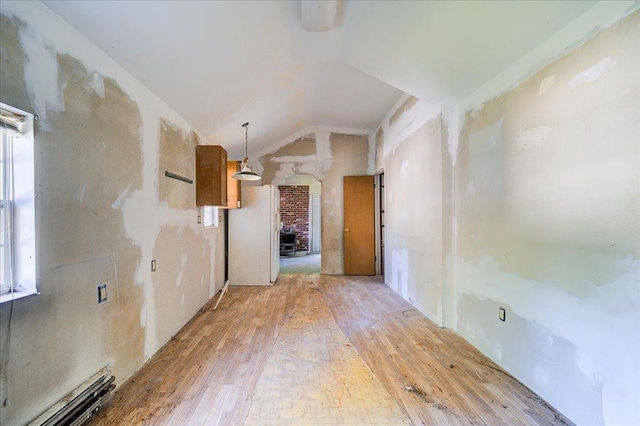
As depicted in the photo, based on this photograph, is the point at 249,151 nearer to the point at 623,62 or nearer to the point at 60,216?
the point at 60,216

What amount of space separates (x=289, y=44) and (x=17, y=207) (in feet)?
7.54

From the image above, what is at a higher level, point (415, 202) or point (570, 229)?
point (415, 202)

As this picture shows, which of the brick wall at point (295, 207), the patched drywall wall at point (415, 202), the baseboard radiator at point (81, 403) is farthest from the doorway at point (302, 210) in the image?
the baseboard radiator at point (81, 403)

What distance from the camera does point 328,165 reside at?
586 cm

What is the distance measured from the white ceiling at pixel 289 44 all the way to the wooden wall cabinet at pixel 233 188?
3.49ft

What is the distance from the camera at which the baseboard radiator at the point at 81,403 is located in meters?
1.38

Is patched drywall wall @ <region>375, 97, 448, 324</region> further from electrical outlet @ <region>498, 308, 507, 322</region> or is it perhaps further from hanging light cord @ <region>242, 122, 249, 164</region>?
hanging light cord @ <region>242, 122, 249, 164</region>

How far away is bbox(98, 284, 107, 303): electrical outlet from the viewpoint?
1.79m

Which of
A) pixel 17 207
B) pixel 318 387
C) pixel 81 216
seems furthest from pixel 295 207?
pixel 17 207

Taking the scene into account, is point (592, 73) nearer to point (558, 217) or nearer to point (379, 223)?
point (558, 217)

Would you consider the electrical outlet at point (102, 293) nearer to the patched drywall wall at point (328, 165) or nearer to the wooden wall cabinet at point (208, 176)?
the wooden wall cabinet at point (208, 176)

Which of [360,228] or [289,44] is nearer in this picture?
[289,44]

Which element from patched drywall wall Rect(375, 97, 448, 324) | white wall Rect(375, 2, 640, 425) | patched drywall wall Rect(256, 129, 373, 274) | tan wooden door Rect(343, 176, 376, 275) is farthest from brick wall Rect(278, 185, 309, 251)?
white wall Rect(375, 2, 640, 425)

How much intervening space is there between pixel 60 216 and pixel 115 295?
2.38 feet
